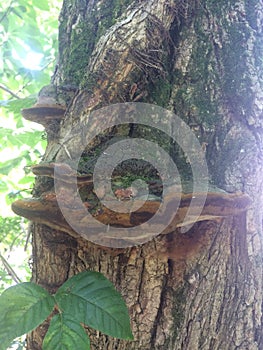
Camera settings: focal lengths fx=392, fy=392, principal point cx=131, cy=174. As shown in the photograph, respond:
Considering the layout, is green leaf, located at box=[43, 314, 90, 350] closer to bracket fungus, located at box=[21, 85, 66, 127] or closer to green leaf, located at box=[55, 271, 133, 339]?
green leaf, located at box=[55, 271, 133, 339]

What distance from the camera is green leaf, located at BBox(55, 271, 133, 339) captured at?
86 centimetres

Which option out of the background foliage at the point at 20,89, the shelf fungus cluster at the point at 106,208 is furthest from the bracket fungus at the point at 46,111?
the background foliage at the point at 20,89

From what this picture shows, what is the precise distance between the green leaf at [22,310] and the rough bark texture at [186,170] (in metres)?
0.16

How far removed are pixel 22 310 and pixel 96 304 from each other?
0.54ft

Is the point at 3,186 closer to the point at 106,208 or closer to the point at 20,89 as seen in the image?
the point at 20,89

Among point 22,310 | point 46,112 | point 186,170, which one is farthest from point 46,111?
point 22,310

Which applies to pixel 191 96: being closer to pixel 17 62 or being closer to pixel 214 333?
pixel 214 333

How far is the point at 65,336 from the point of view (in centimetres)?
84

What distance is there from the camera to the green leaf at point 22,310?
0.85m

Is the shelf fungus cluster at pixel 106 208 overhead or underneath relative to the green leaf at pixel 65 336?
overhead

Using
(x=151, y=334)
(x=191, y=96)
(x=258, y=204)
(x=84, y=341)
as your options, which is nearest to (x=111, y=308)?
(x=84, y=341)

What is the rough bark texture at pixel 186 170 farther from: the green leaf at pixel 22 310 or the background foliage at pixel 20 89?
the background foliage at pixel 20 89

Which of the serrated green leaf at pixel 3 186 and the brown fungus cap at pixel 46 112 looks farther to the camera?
the serrated green leaf at pixel 3 186

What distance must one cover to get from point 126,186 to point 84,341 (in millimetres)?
346
